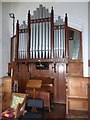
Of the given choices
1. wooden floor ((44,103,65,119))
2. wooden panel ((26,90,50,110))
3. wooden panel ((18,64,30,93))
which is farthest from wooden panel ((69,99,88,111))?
wooden panel ((18,64,30,93))

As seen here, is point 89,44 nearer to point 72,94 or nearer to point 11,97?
point 72,94

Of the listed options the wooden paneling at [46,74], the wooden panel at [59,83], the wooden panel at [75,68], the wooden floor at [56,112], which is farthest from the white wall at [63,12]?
the wooden floor at [56,112]

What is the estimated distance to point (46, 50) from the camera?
17.1 ft

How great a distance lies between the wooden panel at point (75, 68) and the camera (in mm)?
5395

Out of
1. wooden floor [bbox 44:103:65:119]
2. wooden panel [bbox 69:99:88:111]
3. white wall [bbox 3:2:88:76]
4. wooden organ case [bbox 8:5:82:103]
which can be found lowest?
wooden floor [bbox 44:103:65:119]

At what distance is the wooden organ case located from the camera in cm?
517

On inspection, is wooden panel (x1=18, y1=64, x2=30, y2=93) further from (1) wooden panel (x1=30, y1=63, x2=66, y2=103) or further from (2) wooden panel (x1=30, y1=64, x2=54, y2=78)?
(1) wooden panel (x1=30, y1=63, x2=66, y2=103)

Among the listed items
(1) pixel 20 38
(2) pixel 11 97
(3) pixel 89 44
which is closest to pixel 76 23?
(3) pixel 89 44

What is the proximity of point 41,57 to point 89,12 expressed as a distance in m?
1.94

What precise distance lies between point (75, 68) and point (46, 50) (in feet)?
3.55

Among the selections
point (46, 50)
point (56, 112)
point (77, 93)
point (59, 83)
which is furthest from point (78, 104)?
point (46, 50)

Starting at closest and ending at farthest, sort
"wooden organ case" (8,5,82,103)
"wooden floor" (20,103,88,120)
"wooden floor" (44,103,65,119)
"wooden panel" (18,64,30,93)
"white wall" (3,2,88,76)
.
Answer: "wooden floor" (20,103,88,120) → "wooden floor" (44,103,65,119) → "wooden organ case" (8,5,82,103) → "white wall" (3,2,88,76) → "wooden panel" (18,64,30,93)

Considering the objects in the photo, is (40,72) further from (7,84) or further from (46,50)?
(7,84)

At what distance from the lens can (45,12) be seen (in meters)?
5.37
